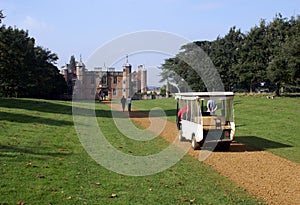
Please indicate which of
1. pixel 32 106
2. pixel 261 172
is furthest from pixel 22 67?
pixel 261 172

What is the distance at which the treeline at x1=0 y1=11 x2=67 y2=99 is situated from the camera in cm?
5353

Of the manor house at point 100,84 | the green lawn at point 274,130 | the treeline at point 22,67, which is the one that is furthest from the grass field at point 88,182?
the manor house at point 100,84

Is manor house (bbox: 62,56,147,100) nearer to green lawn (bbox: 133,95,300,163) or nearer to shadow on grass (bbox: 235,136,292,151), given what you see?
green lawn (bbox: 133,95,300,163)

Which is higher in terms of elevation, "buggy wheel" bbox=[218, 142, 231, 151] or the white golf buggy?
the white golf buggy

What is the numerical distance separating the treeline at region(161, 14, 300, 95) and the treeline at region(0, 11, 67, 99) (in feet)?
82.0

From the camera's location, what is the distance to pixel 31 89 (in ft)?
213

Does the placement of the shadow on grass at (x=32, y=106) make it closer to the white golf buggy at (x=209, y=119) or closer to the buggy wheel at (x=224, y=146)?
the white golf buggy at (x=209, y=119)

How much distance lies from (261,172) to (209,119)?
4.37 metres

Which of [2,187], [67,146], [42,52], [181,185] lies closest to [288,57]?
[67,146]

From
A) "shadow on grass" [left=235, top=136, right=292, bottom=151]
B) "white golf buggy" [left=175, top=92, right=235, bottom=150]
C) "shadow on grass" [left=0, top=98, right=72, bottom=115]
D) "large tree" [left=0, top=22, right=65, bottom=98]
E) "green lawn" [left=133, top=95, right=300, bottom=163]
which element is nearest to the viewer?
"white golf buggy" [left=175, top=92, right=235, bottom=150]

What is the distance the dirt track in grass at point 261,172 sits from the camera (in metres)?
9.14

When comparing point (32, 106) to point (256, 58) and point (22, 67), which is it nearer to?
point (22, 67)

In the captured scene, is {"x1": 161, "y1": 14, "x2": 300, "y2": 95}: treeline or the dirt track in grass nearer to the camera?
the dirt track in grass

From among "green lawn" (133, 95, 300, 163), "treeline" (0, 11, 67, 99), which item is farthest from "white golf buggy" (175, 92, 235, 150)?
"treeline" (0, 11, 67, 99)
